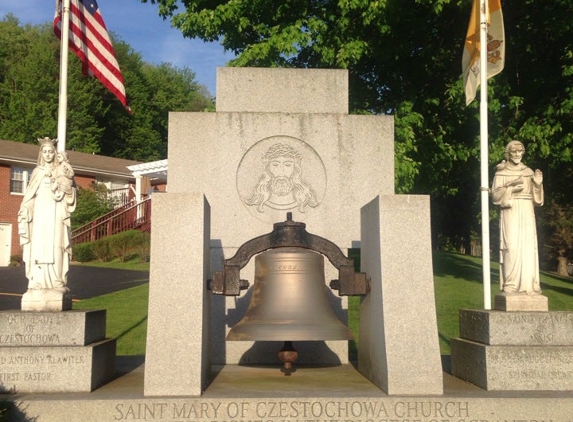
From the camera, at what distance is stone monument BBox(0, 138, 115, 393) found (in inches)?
241

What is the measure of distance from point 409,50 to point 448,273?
26.1 ft

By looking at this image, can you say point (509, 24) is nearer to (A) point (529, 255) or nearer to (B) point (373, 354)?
(A) point (529, 255)

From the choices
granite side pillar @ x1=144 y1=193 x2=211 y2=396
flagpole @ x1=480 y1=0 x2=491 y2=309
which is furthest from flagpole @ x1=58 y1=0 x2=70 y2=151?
flagpole @ x1=480 y1=0 x2=491 y2=309

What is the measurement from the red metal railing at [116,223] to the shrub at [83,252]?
9.37ft

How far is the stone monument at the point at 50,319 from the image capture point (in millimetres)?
6113

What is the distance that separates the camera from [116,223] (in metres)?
31.8

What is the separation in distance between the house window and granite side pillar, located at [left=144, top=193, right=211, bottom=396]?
28454mm

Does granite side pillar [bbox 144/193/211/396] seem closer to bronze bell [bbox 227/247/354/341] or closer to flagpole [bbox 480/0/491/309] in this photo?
bronze bell [bbox 227/247/354/341]

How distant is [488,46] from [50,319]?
308 inches

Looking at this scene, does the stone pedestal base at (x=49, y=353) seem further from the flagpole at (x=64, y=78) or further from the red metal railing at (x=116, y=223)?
the red metal railing at (x=116, y=223)

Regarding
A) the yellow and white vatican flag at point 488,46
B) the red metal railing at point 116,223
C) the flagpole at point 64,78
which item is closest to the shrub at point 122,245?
the red metal railing at point 116,223

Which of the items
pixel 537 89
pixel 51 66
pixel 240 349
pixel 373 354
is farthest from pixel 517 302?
pixel 51 66

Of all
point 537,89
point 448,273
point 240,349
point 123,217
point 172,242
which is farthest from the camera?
point 123,217

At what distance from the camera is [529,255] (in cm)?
702
